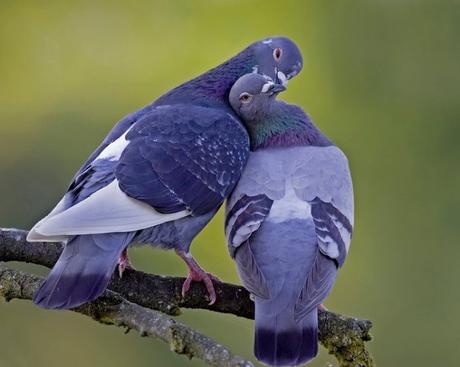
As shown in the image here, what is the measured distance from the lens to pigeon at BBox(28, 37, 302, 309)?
17.2ft

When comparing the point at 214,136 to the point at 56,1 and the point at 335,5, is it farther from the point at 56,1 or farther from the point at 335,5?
the point at 56,1

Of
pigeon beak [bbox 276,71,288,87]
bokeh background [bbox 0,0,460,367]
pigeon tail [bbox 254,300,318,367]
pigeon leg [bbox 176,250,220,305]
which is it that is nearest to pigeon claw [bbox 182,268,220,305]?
pigeon leg [bbox 176,250,220,305]

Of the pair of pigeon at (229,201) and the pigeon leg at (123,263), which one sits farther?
the pigeon leg at (123,263)

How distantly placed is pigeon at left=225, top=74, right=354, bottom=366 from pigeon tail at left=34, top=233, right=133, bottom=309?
751mm

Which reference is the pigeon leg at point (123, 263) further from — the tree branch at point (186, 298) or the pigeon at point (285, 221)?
the pigeon at point (285, 221)

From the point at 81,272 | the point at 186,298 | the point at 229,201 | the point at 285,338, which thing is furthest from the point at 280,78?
the point at 81,272

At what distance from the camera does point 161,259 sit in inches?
375

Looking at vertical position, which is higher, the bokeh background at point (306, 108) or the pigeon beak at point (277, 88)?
the pigeon beak at point (277, 88)

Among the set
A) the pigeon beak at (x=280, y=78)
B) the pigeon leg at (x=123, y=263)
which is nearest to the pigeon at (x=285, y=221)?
the pigeon beak at (x=280, y=78)

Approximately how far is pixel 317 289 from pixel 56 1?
6.70 meters

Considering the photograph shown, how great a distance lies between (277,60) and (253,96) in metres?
0.60

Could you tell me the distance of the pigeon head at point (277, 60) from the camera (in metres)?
7.21

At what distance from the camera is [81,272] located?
5195 mm

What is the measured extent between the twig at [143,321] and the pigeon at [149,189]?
0.13 metres
